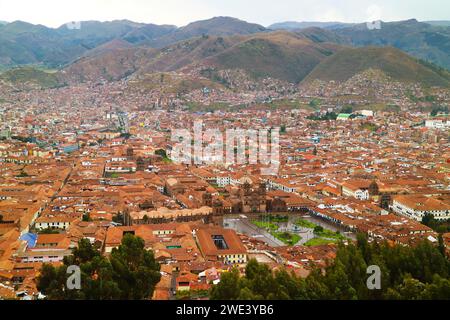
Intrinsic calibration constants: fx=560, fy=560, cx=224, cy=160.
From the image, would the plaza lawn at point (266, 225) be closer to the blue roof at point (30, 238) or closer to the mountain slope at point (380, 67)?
the blue roof at point (30, 238)

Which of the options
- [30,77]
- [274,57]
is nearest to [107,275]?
[30,77]

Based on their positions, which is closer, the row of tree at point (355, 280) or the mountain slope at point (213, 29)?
the row of tree at point (355, 280)

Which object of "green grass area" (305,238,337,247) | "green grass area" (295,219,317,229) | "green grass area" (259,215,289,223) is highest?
"green grass area" (305,238,337,247)

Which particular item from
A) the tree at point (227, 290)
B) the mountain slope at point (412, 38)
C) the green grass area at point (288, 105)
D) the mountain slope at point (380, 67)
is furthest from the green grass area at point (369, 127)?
the mountain slope at point (412, 38)

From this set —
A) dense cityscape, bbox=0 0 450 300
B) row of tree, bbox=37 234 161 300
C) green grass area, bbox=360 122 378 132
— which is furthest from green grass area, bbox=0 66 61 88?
row of tree, bbox=37 234 161 300

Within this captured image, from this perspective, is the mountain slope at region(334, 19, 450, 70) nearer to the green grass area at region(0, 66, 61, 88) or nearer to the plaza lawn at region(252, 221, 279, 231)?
the green grass area at region(0, 66, 61, 88)
